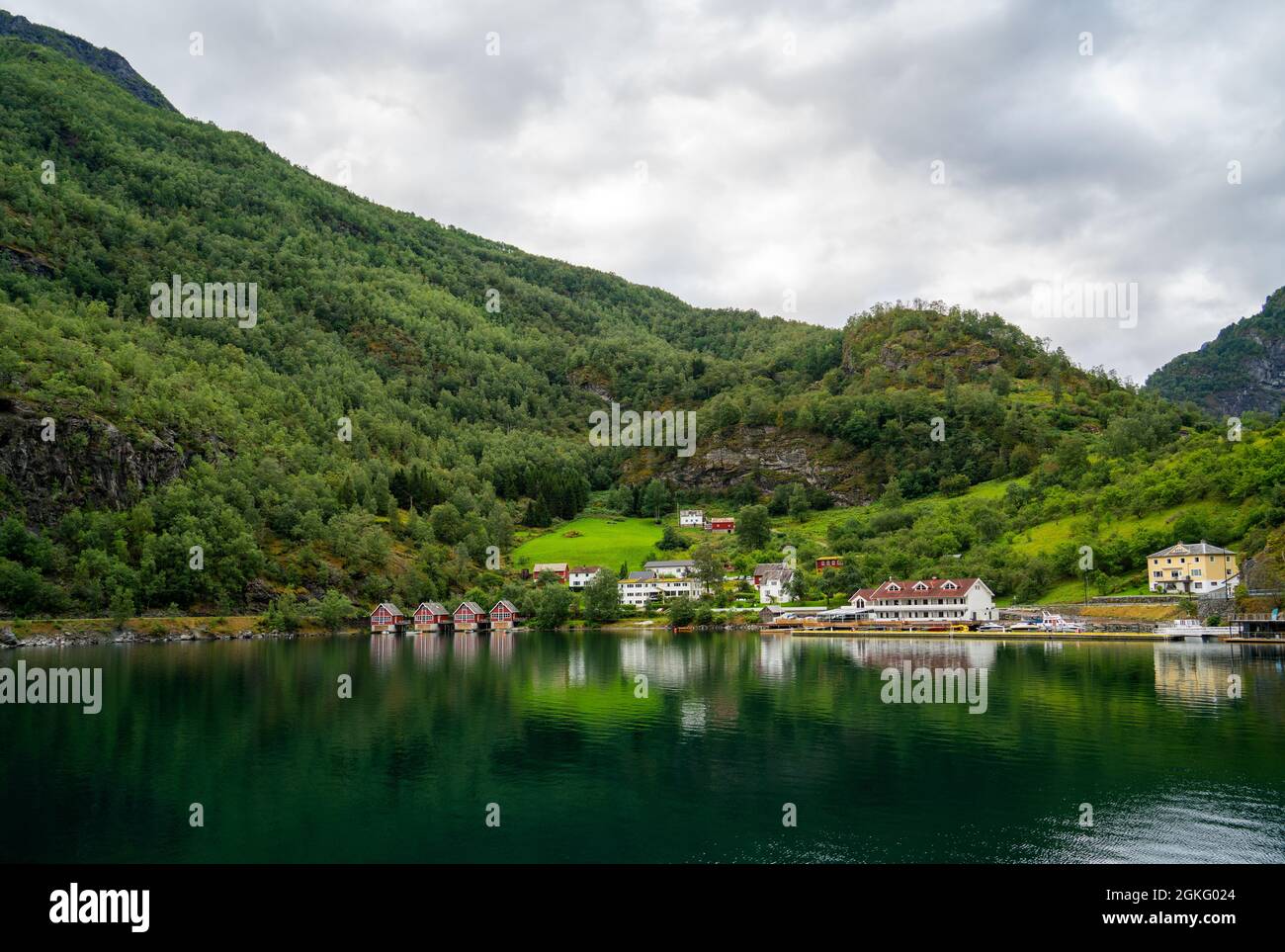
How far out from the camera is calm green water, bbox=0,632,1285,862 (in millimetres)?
22547

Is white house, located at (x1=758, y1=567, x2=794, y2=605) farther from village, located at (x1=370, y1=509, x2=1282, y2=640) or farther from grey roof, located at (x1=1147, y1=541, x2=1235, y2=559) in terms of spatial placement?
grey roof, located at (x1=1147, y1=541, x2=1235, y2=559)

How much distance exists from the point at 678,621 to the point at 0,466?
271ft

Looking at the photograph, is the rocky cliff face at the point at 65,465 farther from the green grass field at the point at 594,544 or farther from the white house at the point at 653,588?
the white house at the point at 653,588

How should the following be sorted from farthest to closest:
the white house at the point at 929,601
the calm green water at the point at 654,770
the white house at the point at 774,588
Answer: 1. the white house at the point at 774,588
2. the white house at the point at 929,601
3. the calm green water at the point at 654,770

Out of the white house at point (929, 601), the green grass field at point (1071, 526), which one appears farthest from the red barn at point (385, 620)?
the green grass field at point (1071, 526)

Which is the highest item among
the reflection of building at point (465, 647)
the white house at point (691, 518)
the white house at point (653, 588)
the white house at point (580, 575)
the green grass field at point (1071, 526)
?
the white house at point (691, 518)

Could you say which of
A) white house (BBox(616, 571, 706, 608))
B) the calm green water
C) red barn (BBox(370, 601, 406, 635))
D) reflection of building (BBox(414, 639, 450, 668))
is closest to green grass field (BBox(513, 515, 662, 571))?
white house (BBox(616, 571, 706, 608))

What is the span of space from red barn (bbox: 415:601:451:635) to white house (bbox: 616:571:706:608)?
2566 centimetres

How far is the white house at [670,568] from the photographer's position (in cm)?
13962

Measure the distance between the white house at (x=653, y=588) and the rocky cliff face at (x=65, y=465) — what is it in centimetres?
6605

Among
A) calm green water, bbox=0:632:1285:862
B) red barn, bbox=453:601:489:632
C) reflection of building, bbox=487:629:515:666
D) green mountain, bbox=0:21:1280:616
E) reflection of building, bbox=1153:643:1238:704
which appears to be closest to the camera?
calm green water, bbox=0:632:1285:862

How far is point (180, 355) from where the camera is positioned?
542 feet

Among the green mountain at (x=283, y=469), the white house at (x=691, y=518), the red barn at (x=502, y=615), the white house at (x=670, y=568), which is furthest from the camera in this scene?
the white house at (x=691, y=518)
